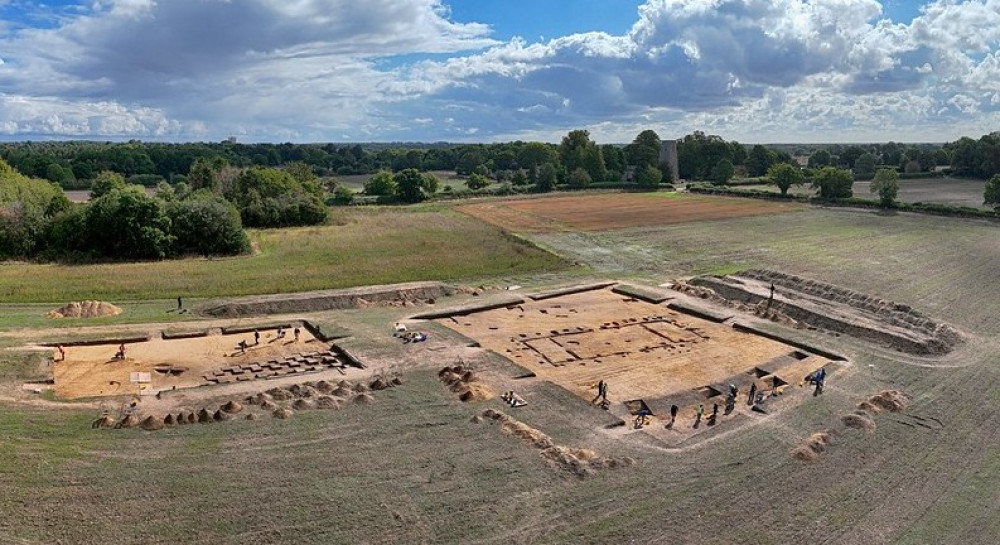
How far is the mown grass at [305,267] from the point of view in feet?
128

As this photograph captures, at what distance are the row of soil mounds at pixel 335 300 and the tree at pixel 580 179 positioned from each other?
261ft

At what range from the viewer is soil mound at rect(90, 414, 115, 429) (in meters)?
21.3

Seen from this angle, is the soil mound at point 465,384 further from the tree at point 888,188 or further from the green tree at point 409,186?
the tree at point 888,188

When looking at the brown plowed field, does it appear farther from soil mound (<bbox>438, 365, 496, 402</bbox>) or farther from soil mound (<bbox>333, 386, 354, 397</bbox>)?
soil mound (<bbox>333, 386, 354, 397</bbox>)

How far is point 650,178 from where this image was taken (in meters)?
117

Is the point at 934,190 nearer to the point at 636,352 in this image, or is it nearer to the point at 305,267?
the point at 636,352

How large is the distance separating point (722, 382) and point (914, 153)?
488ft

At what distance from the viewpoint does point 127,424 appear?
21.4m

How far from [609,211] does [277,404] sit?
6862cm

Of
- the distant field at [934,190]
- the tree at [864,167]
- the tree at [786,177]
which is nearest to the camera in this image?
the distant field at [934,190]

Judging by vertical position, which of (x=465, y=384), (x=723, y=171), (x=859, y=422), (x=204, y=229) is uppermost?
(x=723, y=171)

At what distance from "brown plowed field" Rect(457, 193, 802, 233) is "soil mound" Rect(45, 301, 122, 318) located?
141 ft

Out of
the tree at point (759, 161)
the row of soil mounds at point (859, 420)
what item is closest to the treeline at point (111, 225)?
the row of soil mounds at point (859, 420)

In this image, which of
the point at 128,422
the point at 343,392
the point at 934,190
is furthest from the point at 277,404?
the point at 934,190
